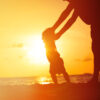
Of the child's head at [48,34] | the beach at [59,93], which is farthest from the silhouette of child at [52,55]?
the beach at [59,93]

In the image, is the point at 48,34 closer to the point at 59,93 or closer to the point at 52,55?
the point at 52,55

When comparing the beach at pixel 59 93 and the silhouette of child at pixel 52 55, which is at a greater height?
the silhouette of child at pixel 52 55

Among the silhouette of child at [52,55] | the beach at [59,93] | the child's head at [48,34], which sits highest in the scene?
the child's head at [48,34]

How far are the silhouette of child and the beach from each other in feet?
1.10

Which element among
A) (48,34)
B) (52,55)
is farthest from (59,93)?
(48,34)

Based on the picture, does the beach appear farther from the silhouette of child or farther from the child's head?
the child's head

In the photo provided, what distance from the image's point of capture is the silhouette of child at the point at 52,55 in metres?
6.45

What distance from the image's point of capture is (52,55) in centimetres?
642

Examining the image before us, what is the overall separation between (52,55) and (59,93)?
788 millimetres

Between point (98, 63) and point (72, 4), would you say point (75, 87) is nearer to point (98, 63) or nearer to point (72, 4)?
point (98, 63)

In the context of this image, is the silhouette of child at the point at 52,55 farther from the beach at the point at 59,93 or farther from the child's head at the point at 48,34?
the beach at the point at 59,93

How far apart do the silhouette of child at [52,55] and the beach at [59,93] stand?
0.33 m

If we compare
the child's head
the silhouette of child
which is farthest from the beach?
the child's head

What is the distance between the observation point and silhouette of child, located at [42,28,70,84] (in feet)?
21.2
